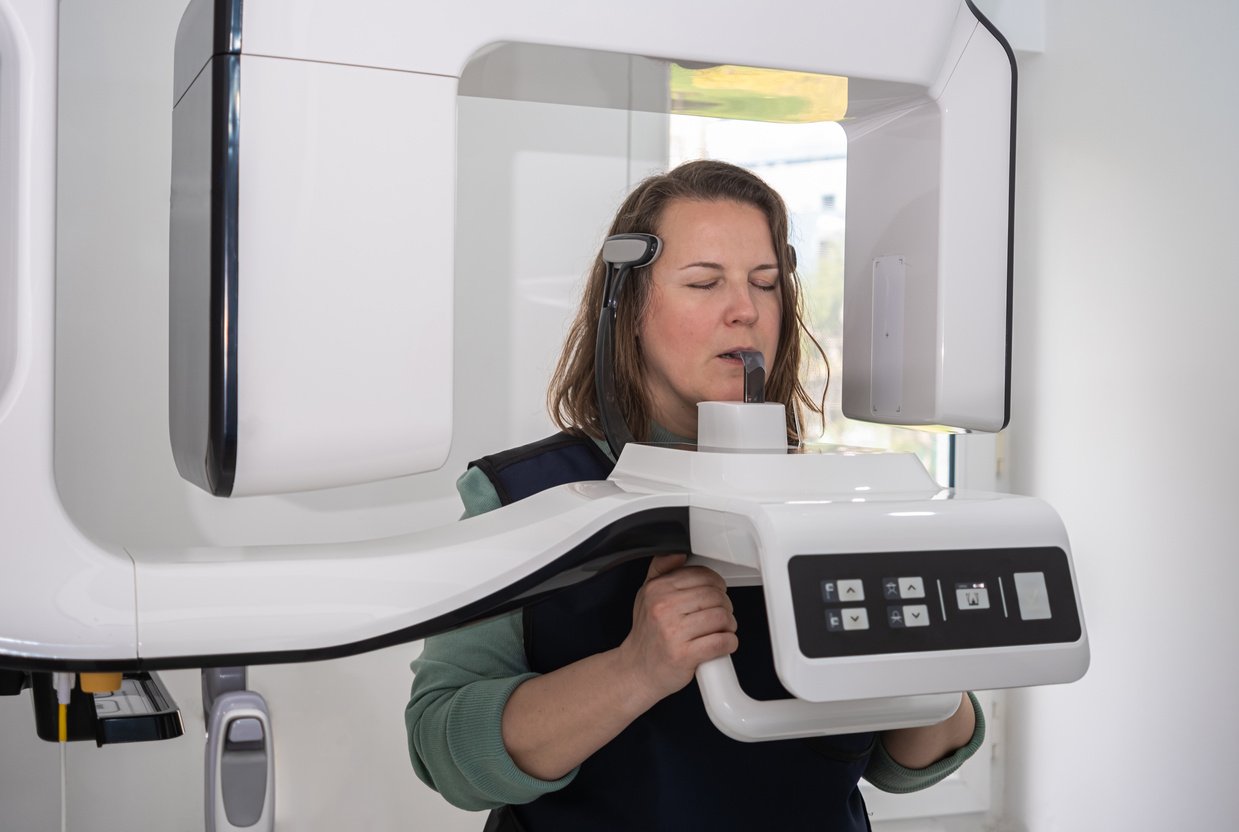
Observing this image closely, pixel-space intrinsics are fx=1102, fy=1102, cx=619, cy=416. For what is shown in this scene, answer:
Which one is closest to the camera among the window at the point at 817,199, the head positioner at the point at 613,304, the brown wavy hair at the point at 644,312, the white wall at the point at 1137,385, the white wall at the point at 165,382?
the head positioner at the point at 613,304

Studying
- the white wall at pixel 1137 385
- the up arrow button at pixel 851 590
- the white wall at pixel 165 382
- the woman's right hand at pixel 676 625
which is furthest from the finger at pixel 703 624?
the white wall at pixel 1137 385

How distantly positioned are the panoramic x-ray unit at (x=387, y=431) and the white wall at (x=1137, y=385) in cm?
151

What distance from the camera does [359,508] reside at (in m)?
1.80

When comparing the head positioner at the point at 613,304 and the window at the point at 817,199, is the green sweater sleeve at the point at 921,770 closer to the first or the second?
the head positioner at the point at 613,304

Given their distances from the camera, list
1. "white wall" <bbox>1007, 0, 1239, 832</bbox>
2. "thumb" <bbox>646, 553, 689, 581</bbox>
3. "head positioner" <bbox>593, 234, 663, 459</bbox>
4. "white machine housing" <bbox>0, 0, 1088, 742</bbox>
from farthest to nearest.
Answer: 1. "white wall" <bbox>1007, 0, 1239, 832</bbox>
2. "head positioner" <bbox>593, 234, 663, 459</bbox>
3. "thumb" <bbox>646, 553, 689, 581</bbox>
4. "white machine housing" <bbox>0, 0, 1088, 742</bbox>

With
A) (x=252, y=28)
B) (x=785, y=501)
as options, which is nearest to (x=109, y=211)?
(x=252, y=28)

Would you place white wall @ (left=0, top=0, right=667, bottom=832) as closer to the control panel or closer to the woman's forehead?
the woman's forehead

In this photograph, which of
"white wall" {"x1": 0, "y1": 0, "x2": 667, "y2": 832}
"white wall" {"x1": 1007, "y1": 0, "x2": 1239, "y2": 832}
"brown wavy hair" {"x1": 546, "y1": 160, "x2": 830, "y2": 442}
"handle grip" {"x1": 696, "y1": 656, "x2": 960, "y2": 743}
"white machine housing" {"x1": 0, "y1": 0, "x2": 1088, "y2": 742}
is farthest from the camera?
"white wall" {"x1": 1007, "y1": 0, "x2": 1239, "y2": 832}

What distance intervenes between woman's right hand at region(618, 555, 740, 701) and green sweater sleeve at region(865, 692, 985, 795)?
41 centimetres

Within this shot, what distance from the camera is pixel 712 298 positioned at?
3.10 ft

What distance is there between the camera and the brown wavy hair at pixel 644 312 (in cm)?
103

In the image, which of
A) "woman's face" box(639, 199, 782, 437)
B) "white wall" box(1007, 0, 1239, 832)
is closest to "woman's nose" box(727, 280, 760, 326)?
"woman's face" box(639, 199, 782, 437)

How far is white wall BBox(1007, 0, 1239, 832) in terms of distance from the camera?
2020mm

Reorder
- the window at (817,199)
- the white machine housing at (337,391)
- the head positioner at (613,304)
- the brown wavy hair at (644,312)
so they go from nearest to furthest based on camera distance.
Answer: the white machine housing at (337,391), the head positioner at (613,304), the brown wavy hair at (644,312), the window at (817,199)
